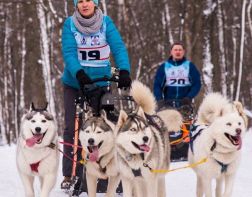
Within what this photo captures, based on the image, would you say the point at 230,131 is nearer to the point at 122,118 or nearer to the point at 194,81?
the point at 122,118

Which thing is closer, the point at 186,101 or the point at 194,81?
the point at 186,101

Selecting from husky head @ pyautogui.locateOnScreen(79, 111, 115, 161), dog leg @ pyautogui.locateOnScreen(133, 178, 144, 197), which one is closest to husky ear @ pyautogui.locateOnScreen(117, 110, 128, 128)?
husky head @ pyautogui.locateOnScreen(79, 111, 115, 161)

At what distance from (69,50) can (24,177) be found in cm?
114

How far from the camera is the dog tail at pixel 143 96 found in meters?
4.43

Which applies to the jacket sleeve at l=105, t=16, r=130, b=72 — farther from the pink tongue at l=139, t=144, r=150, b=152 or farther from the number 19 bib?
the pink tongue at l=139, t=144, r=150, b=152

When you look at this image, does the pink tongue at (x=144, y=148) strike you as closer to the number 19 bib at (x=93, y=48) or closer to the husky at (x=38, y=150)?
the husky at (x=38, y=150)

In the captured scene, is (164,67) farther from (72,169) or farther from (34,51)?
(34,51)

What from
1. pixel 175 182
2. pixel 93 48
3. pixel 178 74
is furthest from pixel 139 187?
pixel 178 74

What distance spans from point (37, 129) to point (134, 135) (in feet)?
2.72

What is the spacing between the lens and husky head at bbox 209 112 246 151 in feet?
14.2

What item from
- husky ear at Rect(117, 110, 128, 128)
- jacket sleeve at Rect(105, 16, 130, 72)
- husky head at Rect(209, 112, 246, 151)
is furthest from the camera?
jacket sleeve at Rect(105, 16, 130, 72)

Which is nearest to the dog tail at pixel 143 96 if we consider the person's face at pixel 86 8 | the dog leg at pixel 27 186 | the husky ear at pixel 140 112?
the husky ear at pixel 140 112

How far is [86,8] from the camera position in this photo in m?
4.57

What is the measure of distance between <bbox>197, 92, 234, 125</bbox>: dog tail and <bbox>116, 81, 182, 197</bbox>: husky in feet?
1.68
